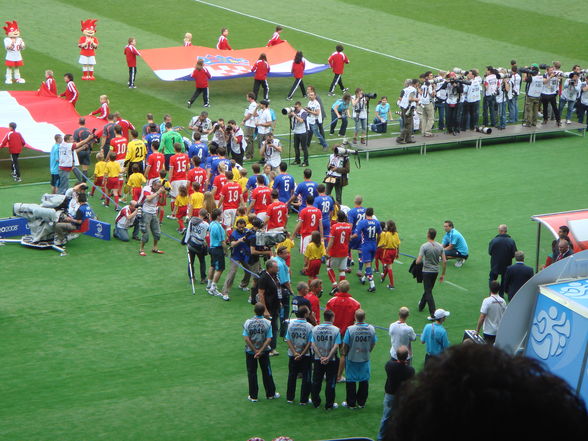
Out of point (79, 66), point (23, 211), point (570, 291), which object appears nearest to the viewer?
point (570, 291)

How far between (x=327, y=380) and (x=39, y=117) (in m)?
13.4

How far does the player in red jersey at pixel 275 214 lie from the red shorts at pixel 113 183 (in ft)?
14.6

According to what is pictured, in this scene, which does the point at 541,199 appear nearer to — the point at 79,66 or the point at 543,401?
the point at 79,66

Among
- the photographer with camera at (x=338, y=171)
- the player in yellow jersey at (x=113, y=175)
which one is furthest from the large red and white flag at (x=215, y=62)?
the photographer with camera at (x=338, y=171)

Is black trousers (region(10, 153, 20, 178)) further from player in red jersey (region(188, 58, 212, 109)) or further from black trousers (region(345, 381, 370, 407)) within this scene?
black trousers (region(345, 381, 370, 407))

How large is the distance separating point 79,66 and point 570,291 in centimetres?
2303

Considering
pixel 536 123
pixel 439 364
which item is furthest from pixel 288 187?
pixel 439 364

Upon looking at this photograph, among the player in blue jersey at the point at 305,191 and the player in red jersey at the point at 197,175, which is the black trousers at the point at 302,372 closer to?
the player in blue jersey at the point at 305,191

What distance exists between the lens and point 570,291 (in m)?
10.7

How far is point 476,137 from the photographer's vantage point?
25578 millimetres

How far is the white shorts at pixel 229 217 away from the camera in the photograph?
1784cm

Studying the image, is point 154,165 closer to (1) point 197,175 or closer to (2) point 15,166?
(1) point 197,175

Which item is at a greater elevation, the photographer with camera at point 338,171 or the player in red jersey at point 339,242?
the photographer with camera at point 338,171

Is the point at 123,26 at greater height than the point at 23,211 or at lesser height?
greater
